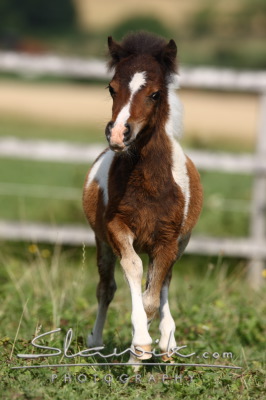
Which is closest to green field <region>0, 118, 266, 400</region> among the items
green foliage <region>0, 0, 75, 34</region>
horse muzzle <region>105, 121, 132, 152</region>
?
horse muzzle <region>105, 121, 132, 152</region>

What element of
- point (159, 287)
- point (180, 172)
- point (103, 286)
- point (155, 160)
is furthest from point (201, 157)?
point (159, 287)

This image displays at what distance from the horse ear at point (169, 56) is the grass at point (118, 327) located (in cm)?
132

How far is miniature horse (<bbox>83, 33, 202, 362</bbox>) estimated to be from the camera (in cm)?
430

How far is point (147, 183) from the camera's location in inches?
178

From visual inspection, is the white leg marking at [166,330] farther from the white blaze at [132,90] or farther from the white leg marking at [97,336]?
the white blaze at [132,90]

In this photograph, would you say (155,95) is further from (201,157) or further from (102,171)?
(201,157)

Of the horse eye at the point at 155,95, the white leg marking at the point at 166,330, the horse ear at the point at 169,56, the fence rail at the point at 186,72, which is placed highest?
the horse ear at the point at 169,56

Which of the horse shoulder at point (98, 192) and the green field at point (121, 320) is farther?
the horse shoulder at point (98, 192)

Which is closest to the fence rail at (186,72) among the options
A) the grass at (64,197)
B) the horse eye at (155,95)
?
the grass at (64,197)

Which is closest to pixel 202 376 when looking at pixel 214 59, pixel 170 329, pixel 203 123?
pixel 170 329

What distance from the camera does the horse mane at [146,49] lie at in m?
4.50

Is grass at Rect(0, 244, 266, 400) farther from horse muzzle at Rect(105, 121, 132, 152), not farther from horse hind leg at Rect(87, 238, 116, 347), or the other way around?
horse muzzle at Rect(105, 121, 132, 152)

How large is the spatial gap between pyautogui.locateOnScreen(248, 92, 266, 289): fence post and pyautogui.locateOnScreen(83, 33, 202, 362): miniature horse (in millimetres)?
3497

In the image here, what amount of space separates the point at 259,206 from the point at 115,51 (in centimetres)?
405
